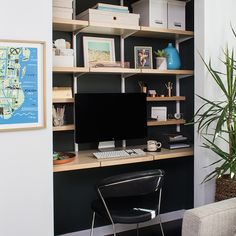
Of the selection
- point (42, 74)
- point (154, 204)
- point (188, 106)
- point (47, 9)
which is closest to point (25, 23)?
point (47, 9)

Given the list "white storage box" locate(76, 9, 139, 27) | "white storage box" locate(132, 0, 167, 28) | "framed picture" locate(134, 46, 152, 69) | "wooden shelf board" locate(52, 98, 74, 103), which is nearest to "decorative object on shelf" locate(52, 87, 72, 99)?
"wooden shelf board" locate(52, 98, 74, 103)

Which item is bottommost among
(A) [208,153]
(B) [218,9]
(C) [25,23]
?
(A) [208,153]

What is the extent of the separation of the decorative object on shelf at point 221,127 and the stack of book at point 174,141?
24 centimetres

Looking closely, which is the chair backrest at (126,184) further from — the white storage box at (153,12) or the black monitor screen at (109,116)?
the white storage box at (153,12)

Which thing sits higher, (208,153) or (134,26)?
(134,26)

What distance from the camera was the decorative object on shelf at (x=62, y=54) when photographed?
264cm

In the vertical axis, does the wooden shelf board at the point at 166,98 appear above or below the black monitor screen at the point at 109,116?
above

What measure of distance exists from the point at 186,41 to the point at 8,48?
72.7 inches

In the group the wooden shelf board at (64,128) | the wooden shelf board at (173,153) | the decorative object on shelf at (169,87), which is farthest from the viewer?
the decorative object on shelf at (169,87)

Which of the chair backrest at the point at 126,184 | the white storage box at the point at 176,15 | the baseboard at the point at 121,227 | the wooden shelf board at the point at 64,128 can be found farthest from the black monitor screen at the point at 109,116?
the baseboard at the point at 121,227

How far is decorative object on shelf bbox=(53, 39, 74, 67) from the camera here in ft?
8.66

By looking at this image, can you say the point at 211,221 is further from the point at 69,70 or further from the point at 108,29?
the point at 108,29

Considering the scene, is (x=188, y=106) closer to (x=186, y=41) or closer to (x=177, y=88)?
(x=177, y=88)

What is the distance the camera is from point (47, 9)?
229 centimetres
